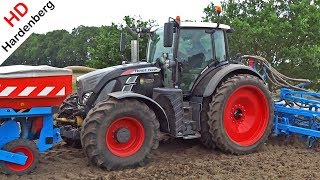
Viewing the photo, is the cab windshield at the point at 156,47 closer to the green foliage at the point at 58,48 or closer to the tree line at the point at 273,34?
the tree line at the point at 273,34

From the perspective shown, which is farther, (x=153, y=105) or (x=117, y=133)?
(x=153, y=105)

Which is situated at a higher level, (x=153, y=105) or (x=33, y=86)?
(x=33, y=86)

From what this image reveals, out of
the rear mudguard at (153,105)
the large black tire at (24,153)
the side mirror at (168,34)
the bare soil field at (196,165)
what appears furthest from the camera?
the side mirror at (168,34)

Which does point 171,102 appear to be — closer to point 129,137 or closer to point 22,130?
point 129,137

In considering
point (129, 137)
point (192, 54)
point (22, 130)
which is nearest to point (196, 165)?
point (129, 137)

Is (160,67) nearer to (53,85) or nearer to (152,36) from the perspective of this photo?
(152,36)

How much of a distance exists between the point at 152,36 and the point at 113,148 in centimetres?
216

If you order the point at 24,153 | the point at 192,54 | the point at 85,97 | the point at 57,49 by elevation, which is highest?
the point at 57,49

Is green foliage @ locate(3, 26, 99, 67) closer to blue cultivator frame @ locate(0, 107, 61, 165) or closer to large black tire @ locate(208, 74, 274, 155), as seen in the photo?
large black tire @ locate(208, 74, 274, 155)

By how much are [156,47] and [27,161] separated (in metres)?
2.62

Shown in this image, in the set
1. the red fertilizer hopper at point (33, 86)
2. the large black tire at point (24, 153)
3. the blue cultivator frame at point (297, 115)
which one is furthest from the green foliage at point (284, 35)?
the large black tire at point (24, 153)

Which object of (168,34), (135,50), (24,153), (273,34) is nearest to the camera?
(24,153)

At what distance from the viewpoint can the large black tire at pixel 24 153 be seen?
5.27 metres

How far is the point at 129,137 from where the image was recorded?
5.79 meters
